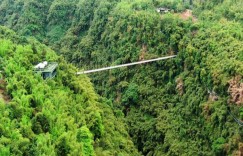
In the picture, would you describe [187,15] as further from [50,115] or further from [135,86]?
[50,115]

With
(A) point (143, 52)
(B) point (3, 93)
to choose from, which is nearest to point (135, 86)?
(A) point (143, 52)

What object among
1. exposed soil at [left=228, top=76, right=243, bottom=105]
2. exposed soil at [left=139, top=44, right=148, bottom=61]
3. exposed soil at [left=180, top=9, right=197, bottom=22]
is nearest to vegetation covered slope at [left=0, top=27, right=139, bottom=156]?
exposed soil at [left=139, top=44, right=148, bottom=61]

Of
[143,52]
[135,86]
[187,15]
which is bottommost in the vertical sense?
[135,86]

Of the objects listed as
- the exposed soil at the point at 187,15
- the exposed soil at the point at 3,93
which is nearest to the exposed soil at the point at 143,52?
the exposed soil at the point at 187,15

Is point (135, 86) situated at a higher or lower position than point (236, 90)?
lower

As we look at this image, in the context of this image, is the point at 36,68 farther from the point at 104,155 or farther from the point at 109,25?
the point at 109,25

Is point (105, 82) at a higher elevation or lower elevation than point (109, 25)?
lower

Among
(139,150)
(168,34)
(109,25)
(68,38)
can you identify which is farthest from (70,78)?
(68,38)

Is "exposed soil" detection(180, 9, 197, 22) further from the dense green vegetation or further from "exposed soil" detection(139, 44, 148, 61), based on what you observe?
"exposed soil" detection(139, 44, 148, 61)
